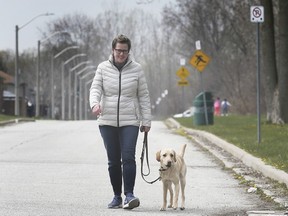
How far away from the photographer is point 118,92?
1005cm

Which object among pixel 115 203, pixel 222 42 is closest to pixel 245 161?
pixel 115 203

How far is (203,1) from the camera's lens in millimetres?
73500

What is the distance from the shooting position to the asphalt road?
10.2 m

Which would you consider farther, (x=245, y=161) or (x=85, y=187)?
(x=245, y=161)

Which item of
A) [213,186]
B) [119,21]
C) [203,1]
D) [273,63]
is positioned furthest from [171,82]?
[213,186]

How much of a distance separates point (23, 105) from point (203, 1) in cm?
2650

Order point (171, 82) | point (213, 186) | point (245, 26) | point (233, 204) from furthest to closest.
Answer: point (171, 82) < point (245, 26) < point (213, 186) < point (233, 204)

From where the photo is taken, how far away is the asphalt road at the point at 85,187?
10.2 metres

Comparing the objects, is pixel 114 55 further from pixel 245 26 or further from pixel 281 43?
pixel 245 26

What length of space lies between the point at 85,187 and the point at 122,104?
3.16 metres

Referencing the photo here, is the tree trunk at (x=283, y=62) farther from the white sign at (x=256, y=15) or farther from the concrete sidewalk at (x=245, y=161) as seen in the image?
the white sign at (x=256, y=15)

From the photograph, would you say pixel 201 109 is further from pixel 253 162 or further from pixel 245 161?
pixel 253 162

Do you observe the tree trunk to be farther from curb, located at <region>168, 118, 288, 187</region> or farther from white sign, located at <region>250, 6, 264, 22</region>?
white sign, located at <region>250, 6, 264, 22</region>

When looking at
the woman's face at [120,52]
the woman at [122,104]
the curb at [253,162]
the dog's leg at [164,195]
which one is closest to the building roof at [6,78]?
the curb at [253,162]
